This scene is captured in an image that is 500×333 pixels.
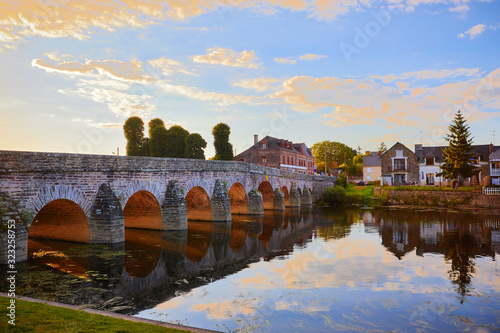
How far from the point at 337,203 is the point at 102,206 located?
41776 mm

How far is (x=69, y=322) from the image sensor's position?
767 cm

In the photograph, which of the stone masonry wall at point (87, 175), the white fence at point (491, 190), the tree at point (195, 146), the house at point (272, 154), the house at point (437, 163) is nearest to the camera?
the stone masonry wall at point (87, 175)

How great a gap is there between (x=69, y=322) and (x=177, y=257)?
10.0 m

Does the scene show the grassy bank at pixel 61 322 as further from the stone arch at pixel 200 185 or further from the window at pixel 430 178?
the window at pixel 430 178

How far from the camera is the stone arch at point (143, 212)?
2395cm

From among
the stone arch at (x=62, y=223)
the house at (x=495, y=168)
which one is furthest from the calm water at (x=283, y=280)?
the house at (x=495, y=168)

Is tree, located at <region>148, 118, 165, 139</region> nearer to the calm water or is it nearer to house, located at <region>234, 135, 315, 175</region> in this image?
house, located at <region>234, 135, 315, 175</region>

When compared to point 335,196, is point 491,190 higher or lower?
higher

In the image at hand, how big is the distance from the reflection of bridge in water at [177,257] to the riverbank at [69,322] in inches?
99.7

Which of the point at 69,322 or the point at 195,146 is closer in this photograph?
the point at 69,322

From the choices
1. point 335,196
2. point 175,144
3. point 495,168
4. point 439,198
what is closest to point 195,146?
point 175,144

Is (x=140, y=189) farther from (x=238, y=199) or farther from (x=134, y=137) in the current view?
(x=134, y=137)

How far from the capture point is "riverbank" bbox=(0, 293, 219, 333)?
725cm

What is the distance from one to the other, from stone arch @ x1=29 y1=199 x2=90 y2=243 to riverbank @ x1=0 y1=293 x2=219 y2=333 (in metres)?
10.3
